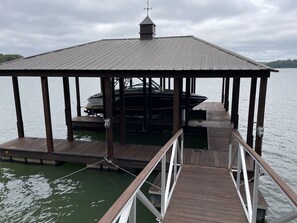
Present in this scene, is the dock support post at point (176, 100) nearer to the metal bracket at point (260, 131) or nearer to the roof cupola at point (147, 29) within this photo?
the metal bracket at point (260, 131)

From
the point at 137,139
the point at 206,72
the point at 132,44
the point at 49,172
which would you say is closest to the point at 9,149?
the point at 49,172

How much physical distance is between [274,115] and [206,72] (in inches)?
542

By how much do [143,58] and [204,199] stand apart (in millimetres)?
5002

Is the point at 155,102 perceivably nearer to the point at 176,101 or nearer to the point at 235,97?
the point at 235,97

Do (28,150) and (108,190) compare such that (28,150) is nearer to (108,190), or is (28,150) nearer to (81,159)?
(81,159)

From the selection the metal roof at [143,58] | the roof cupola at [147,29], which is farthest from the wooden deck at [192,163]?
the roof cupola at [147,29]

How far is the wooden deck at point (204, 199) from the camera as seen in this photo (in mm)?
3703

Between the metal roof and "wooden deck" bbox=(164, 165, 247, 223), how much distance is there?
105 inches

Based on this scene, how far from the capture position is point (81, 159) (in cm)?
777

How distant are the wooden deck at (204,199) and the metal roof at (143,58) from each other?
2678 mm

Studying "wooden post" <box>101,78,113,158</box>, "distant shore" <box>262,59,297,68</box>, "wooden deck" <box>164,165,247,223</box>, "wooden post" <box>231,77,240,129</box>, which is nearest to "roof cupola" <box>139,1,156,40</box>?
"wooden post" <box>231,77,240,129</box>

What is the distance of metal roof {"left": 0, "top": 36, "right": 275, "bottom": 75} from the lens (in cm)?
669

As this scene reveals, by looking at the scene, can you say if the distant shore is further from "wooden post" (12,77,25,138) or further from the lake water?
"wooden post" (12,77,25,138)

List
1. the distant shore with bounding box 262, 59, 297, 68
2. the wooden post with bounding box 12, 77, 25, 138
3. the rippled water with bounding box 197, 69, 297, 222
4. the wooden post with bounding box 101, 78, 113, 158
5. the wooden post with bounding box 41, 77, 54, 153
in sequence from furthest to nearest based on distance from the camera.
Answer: the distant shore with bounding box 262, 59, 297, 68, the wooden post with bounding box 12, 77, 25, 138, the wooden post with bounding box 41, 77, 54, 153, the wooden post with bounding box 101, 78, 113, 158, the rippled water with bounding box 197, 69, 297, 222
